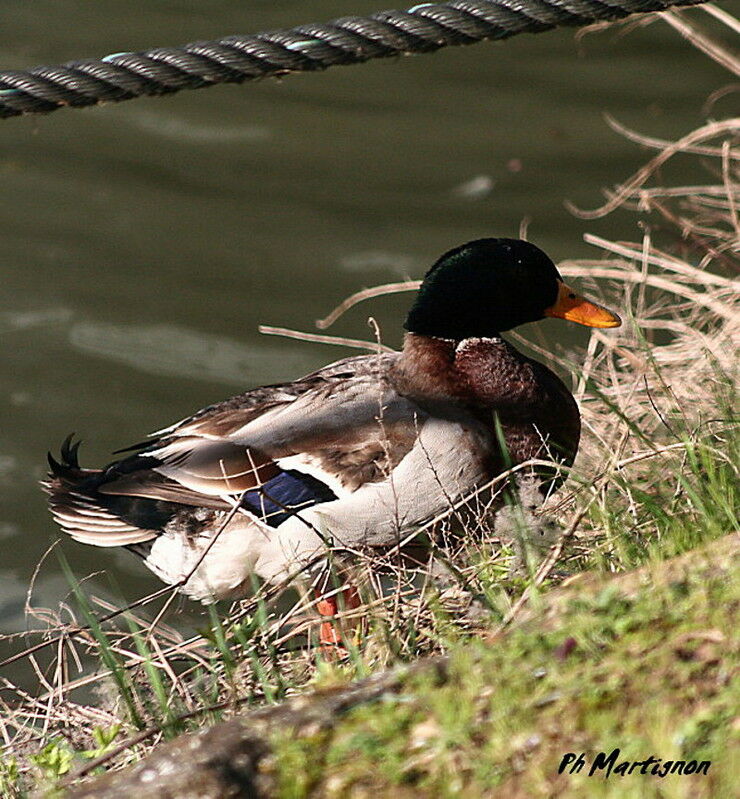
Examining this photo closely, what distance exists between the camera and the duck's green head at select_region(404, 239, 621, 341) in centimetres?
418

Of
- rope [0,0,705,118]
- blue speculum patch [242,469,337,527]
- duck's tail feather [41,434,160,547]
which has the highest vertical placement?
rope [0,0,705,118]

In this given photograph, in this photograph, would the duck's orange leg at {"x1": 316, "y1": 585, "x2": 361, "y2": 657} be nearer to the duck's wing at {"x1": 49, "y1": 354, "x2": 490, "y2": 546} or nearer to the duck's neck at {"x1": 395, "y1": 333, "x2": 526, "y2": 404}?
the duck's wing at {"x1": 49, "y1": 354, "x2": 490, "y2": 546}

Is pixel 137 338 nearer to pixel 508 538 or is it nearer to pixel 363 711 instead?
pixel 508 538

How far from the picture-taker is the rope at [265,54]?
2.48 meters

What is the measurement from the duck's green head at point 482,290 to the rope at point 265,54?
1621mm

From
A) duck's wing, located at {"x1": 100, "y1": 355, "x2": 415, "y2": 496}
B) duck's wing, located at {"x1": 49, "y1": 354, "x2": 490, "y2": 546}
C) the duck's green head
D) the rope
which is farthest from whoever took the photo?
the duck's green head

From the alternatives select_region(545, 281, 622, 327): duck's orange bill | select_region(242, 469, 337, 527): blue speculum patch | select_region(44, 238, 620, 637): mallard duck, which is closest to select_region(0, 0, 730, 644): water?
select_region(44, 238, 620, 637): mallard duck

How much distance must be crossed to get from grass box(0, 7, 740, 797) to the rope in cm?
91

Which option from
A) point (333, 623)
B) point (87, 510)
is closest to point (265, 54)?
point (333, 623)

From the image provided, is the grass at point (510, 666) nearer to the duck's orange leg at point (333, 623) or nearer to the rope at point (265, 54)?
the duck's orange leg at point (333, 623)

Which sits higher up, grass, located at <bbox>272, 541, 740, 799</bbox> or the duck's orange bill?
grass, located at <bbox>272, 541, 740, 799</bbox>

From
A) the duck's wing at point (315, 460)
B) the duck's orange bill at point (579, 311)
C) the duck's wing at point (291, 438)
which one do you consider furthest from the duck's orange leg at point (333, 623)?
the duck's orange bill at point (579, 311)

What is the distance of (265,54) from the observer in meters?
2.51

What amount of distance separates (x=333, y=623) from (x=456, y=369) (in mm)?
1556
